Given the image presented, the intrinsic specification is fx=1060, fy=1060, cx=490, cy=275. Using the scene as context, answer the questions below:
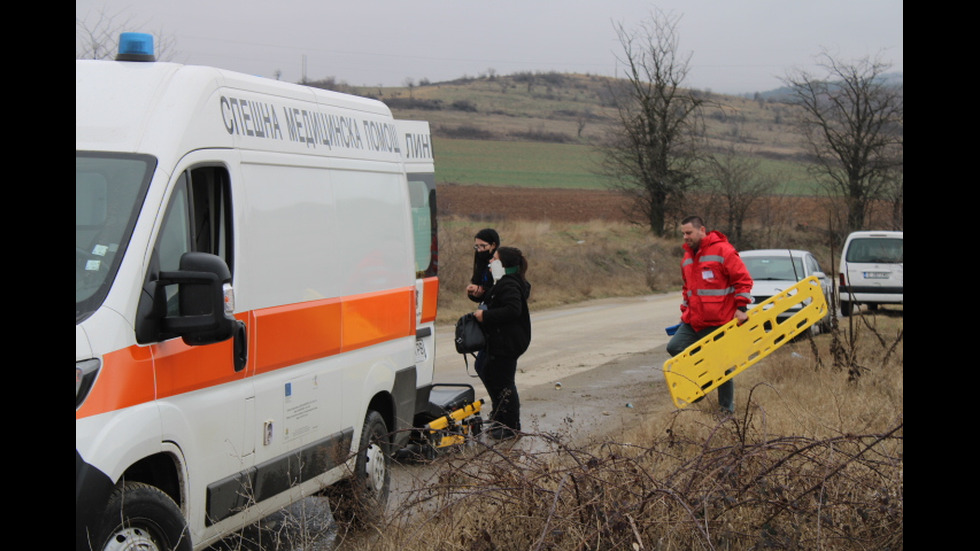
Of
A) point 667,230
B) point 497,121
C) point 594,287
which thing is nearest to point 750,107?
point 497,121

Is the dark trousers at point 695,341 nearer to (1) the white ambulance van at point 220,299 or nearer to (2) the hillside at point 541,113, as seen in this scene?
(1) the white ambulance van at point 220,299

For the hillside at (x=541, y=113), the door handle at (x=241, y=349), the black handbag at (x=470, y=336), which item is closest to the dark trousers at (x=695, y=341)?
the black handbag at (x=470, y=336)

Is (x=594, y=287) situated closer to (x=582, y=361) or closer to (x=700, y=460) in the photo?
(x=582, y=361)

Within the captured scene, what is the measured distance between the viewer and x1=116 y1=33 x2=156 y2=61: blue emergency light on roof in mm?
5051

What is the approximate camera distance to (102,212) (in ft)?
14.5

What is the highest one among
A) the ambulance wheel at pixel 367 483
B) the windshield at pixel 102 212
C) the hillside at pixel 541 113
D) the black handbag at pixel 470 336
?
the hillside at pixel 541 113

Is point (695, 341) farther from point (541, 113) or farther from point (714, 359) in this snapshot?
point (541, 113)

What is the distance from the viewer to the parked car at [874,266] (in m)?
21.7

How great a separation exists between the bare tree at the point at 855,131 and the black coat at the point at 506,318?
37.8 metres

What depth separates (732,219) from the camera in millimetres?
43531

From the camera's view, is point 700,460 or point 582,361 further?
point 582,361

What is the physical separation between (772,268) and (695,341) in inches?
374
